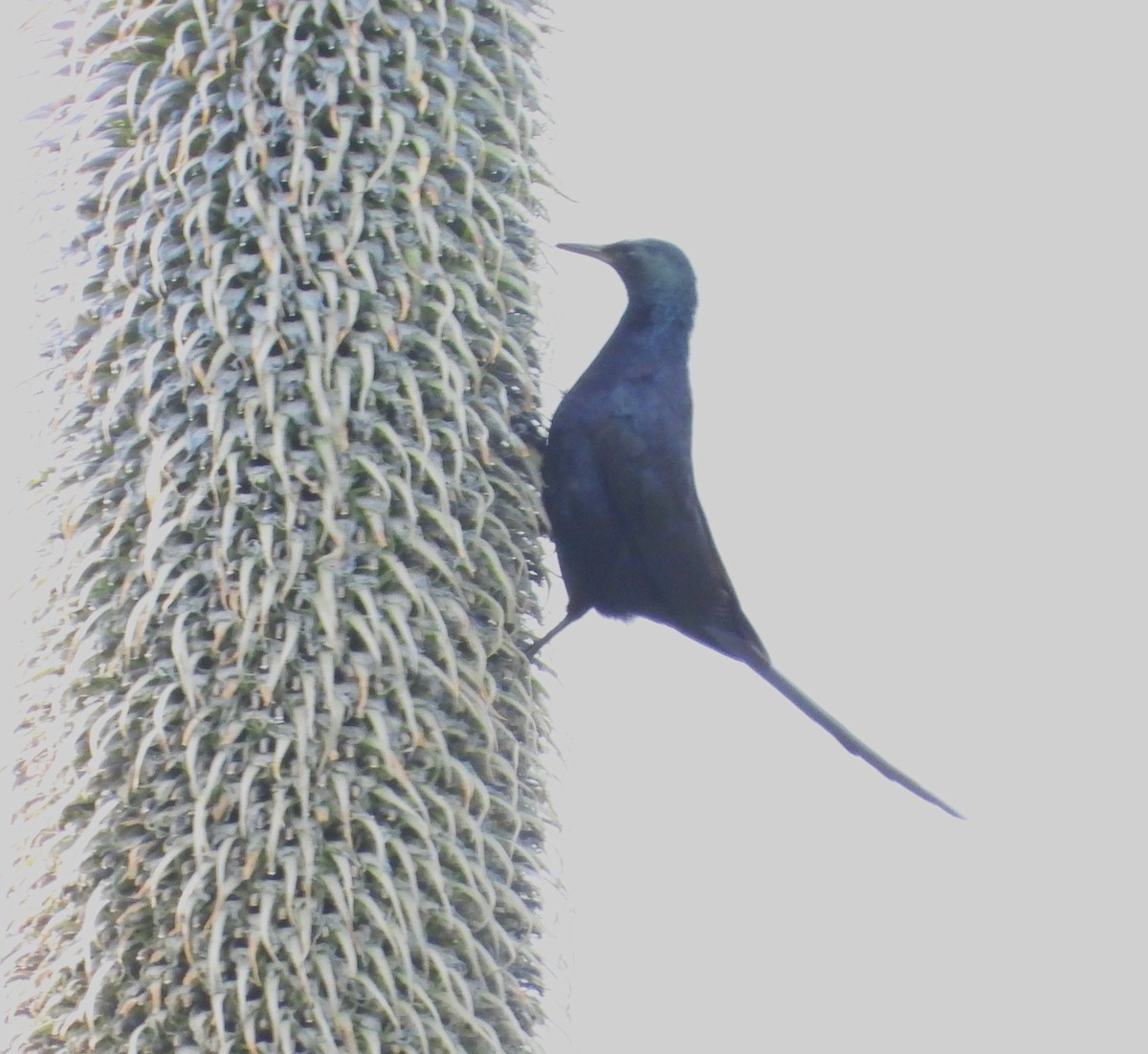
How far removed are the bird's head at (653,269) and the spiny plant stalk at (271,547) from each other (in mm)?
995

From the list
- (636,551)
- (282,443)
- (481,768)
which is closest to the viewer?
(282,443)

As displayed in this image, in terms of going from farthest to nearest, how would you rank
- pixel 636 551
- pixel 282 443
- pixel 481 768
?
1. pixel 636 551
2. pixel 481 768
3. pixel 282 443

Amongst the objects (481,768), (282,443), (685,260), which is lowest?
(481,768)

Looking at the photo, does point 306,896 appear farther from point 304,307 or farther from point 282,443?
point 304,307

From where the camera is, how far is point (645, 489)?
4652 mm

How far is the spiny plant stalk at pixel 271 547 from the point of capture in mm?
3676

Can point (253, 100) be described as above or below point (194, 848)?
above

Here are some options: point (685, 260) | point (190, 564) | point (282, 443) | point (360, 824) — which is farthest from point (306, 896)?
point (685, 260)

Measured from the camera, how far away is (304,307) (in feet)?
12.0

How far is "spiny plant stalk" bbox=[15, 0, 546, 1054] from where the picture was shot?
368 centimetres

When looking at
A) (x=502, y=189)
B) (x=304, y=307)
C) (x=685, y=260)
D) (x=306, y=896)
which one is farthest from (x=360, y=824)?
(x=685, y=260)

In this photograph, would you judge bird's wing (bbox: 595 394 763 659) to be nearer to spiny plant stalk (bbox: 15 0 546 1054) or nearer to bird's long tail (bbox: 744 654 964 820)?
bird's long tail (bbox: 744 654 964 820)

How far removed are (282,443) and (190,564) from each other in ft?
1.22

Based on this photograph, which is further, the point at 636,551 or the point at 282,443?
the point at 636,551
